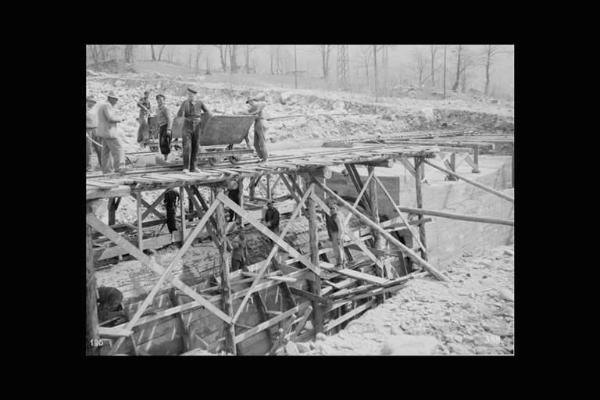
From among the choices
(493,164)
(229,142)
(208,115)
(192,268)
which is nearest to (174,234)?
(192,268)

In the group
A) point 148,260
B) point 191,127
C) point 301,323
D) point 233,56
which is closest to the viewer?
point 148,260

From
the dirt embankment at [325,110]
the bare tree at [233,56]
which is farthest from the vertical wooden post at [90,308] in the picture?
the bare tree at [233,56]

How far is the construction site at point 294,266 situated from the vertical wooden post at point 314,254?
0.02 m

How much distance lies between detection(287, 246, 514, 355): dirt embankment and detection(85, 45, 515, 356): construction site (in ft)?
0.08

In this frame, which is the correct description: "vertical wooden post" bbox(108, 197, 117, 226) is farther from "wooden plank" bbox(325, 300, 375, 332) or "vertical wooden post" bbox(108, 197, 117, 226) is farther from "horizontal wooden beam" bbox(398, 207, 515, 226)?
"horizontal wooden beam" bbox(398, 207, 515, 226)

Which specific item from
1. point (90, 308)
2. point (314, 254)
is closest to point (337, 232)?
point (314, 254)

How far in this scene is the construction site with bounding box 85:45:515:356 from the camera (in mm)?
6223

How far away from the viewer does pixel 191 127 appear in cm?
686

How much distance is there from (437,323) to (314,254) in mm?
2761

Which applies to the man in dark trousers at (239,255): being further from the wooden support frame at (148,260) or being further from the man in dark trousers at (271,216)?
the wooden support frame at (148,260)

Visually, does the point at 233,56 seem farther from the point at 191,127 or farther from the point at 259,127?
the point at 191,127

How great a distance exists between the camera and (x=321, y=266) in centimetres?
898

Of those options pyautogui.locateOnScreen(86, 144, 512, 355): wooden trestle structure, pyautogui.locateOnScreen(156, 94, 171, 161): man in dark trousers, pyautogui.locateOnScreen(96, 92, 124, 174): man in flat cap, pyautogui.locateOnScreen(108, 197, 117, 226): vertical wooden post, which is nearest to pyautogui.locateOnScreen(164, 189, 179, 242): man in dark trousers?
pyautogui.locateOnScreen(86, 144, 512, 355): wooden trestle structure

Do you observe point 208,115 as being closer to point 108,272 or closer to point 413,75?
point 108,272
